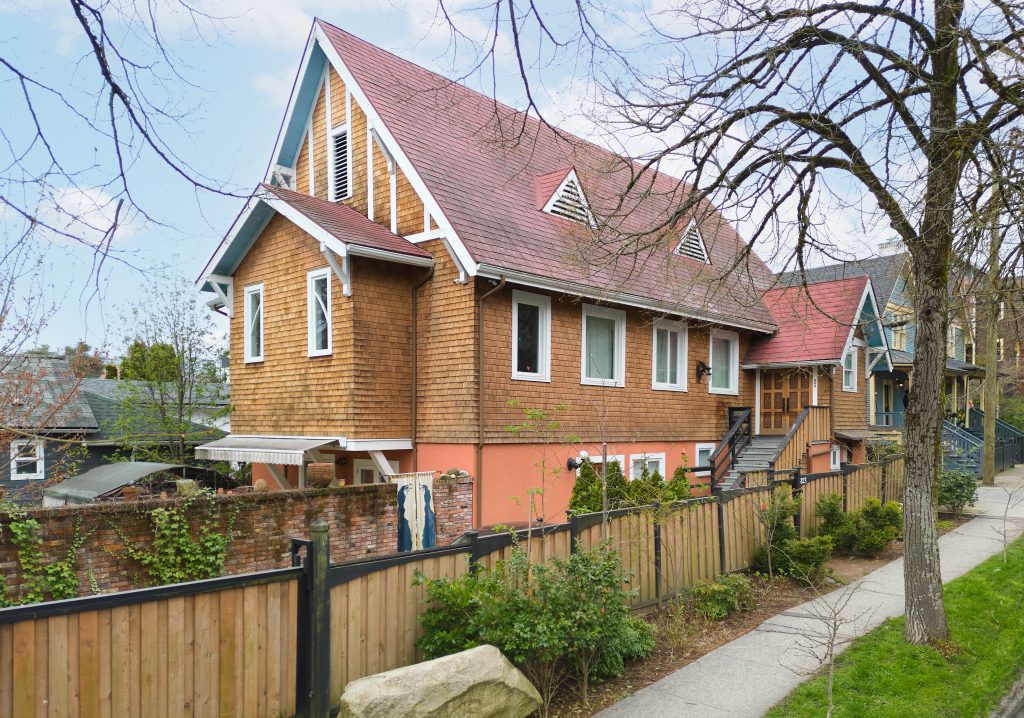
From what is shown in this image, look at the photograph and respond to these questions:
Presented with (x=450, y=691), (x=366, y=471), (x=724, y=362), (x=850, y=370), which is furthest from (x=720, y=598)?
(x=850, y=370)

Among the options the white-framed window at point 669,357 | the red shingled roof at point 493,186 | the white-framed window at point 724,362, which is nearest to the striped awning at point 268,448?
the red shingled roof at point 493,186

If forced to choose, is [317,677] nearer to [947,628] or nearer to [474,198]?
[947,628]

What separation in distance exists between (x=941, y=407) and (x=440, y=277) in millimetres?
8291

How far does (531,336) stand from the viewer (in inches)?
557

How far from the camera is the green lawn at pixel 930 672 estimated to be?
628 centimetres

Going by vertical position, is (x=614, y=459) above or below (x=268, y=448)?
below

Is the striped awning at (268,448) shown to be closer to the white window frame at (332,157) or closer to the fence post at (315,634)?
the white window frame at (332,157)

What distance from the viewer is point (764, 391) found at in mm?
20234

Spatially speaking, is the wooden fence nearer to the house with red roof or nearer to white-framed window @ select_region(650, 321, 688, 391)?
the house with red roof

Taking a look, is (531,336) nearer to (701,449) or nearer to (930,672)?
(701,449)

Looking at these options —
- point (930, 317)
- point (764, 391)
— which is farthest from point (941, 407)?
point (764, 391)

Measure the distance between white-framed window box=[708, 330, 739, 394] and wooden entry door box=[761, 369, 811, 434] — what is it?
3.48 feet

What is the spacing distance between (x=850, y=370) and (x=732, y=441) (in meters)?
5.15

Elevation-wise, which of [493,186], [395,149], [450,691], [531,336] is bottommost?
[450,691]
